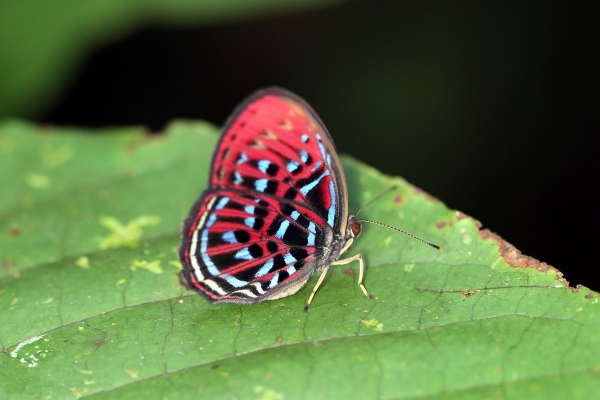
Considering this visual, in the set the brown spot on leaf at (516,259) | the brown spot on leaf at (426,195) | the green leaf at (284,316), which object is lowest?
the green leaf at (284,316)

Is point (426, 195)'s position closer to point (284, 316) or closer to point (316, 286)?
point (316, 286)

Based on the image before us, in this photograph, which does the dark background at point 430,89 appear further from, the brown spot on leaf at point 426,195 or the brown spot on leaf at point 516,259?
the brown spot on leaf at point 516,259

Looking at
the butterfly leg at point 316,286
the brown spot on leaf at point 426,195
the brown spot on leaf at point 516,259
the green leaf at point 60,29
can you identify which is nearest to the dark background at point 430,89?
the green leaf at point 60,29

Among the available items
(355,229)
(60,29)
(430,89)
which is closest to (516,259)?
(355,229)

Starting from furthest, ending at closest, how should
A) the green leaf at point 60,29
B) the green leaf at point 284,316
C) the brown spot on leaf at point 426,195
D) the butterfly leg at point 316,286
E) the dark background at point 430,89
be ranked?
1. the dark background at point 430,89
2. the green leaf at point 60,29
3. the brown spot on leaf at point 426,195
4. the butterfly leg at point 316,286
5. the green leaf at point 284,316

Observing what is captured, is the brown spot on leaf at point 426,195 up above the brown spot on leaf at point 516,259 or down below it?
below

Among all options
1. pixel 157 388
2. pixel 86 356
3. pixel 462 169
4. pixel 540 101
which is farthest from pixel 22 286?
pixel 540 101

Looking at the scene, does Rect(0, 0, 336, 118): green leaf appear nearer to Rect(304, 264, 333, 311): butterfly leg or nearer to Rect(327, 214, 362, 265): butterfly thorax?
Rect(327, 214, 362, 265): butterfly thorax

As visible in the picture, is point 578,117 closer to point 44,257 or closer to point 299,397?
point 299,397
